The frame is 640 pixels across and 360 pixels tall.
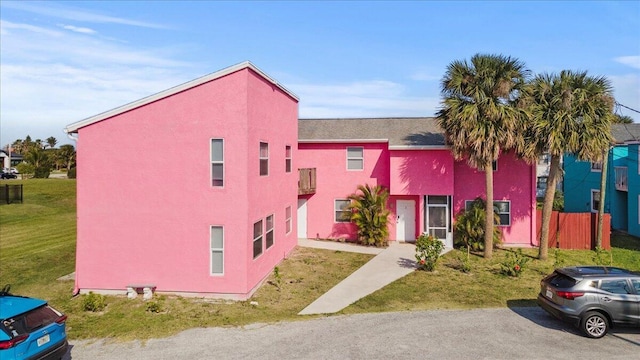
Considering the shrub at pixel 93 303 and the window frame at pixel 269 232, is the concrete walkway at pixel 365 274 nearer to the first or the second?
the window frame at pixel 269 232

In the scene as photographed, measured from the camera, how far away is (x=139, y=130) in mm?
13148

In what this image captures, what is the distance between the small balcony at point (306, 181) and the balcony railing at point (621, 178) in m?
19.5

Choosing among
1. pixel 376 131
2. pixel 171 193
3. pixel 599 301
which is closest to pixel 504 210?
pixel 376 131

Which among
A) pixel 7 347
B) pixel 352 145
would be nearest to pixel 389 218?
pixel 352 145

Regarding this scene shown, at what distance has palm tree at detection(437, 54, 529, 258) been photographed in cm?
1697

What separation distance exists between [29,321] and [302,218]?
51.0ft

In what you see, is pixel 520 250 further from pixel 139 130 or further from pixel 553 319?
pixel 139 130

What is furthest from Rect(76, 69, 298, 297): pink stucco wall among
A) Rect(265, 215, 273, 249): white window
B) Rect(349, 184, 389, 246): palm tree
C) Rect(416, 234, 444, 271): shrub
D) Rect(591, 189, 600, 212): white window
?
Rect(591, 189, 600, 212): white window

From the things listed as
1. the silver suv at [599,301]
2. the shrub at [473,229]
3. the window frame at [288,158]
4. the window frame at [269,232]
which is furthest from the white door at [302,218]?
the silver suv at [599,301]

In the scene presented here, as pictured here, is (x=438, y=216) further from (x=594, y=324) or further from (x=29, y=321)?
(x=29, y=321)

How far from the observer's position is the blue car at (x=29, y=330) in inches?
281

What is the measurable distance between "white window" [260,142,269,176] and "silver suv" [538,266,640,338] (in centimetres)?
999

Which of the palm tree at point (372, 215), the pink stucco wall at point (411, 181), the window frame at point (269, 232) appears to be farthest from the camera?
the pink stucco wall at point (411, 181)

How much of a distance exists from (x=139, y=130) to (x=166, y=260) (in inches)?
174
